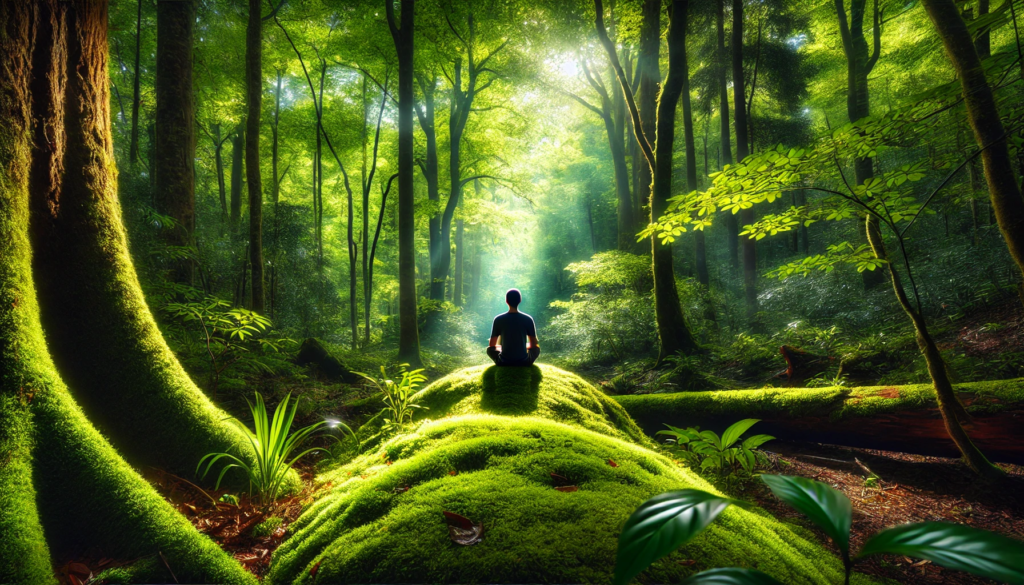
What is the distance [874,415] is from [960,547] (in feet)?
14.6

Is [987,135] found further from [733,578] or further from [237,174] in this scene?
[237,174]

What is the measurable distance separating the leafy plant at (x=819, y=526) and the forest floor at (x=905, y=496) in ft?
8.65

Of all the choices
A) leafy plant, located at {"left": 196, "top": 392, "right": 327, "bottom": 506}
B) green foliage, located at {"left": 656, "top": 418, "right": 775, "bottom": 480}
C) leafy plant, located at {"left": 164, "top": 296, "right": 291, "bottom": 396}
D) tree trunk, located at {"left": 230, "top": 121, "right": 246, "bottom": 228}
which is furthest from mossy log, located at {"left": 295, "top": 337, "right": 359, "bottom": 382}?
tree trunk, located at {"left": 230, "top": 121, "right": 246, "bottom": 228}

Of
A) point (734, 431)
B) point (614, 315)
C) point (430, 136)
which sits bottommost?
point (734, 431)

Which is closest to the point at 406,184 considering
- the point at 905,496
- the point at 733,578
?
the point at 905,496

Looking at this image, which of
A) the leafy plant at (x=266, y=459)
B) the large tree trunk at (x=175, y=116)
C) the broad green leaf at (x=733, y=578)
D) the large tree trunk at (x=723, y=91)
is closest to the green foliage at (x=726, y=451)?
the broad green leaf at (x=733, y=578)

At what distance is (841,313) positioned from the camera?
35.6 feet

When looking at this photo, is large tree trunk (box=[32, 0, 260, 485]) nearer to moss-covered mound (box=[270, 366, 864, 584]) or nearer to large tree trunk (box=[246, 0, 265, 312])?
moss-covered mound (box=[270, 366, 864, 584])

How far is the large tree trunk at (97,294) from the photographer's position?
241 cm

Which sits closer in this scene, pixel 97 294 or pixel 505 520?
pixel 505 520

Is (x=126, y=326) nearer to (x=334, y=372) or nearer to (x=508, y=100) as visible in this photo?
(x=334, y=372)

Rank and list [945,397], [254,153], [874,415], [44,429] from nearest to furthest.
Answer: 1. [44,429]
2. [945,397]
3. [874,415]
4. [254,153]

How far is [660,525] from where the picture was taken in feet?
2.58

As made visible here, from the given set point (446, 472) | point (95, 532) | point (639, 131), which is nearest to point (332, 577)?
point (446, 472)
